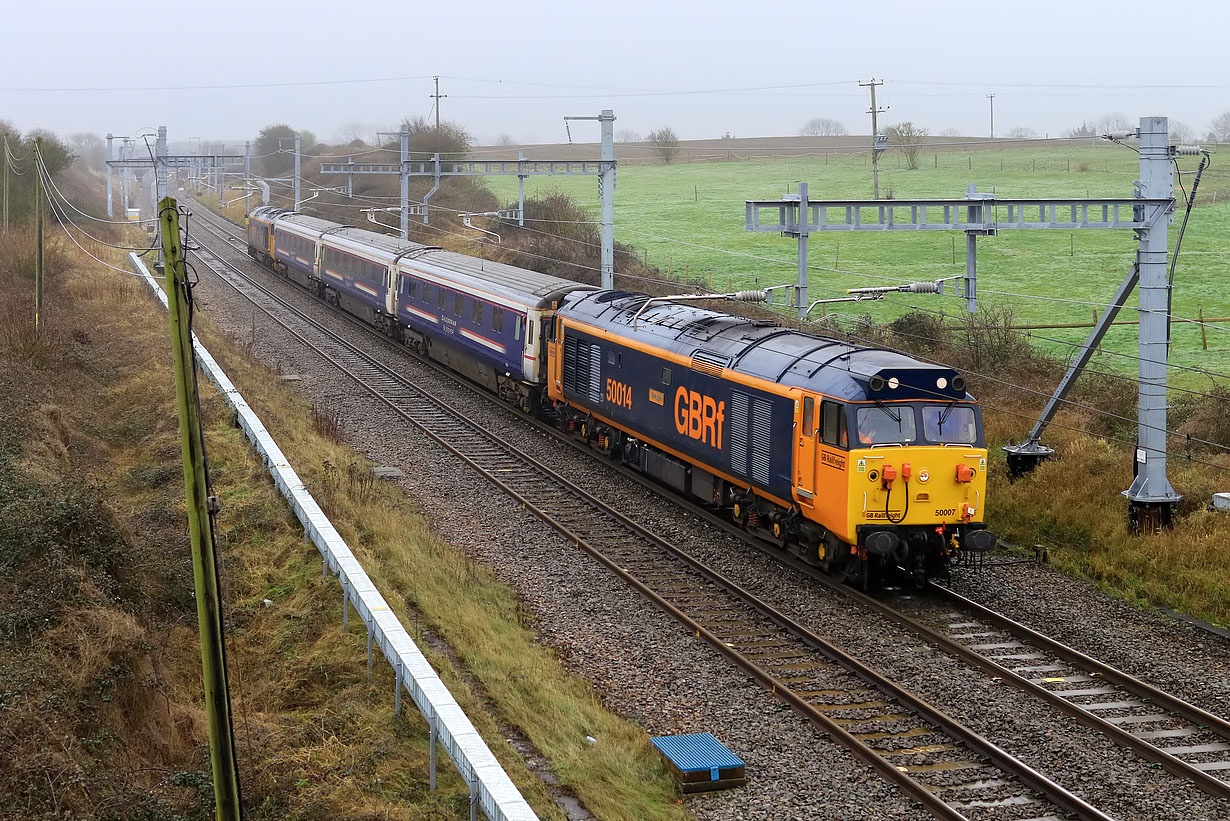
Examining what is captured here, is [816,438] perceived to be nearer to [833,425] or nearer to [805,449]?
[805,449]

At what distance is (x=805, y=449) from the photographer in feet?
51.9

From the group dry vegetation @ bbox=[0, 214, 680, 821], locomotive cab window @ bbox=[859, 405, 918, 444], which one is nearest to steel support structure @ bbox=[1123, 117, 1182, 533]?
locomotive cab window @ bbox=[859, 405, 918, 444]

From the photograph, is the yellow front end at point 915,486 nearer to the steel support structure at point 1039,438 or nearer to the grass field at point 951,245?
the steel support structure at point 1039,438

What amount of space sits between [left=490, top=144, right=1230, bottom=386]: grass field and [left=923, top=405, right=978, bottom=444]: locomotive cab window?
34.9 feet

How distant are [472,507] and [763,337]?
5714mm

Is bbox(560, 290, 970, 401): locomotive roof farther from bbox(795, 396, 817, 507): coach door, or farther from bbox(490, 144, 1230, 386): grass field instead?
bbox(490, 144, 1230, 386): grass field

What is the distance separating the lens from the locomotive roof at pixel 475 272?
26.5 m

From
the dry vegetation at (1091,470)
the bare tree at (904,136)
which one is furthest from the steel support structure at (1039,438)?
the bare tree at (904,136)

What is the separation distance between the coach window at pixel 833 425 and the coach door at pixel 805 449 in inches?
6.3

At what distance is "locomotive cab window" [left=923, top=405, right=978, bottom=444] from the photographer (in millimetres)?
15250

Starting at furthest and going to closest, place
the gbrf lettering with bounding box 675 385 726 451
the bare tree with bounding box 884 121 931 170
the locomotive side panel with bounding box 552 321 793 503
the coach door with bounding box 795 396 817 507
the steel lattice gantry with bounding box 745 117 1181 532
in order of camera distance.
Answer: the bare tree with bounding box 884 121 931 170 < the gbrf lettering with bounding box 675 385 726 451 < the steel lattice gantry with bounding box 745 117 1181 532 < the locomotive side panel with bounding box 552 321 793 503 < the coach door with bounding box 795 396 817 507

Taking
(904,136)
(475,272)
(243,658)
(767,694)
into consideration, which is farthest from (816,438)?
(904,136)

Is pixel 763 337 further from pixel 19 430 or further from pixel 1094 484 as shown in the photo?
pixel 19 430

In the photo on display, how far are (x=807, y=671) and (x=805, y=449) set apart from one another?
3590 mm
